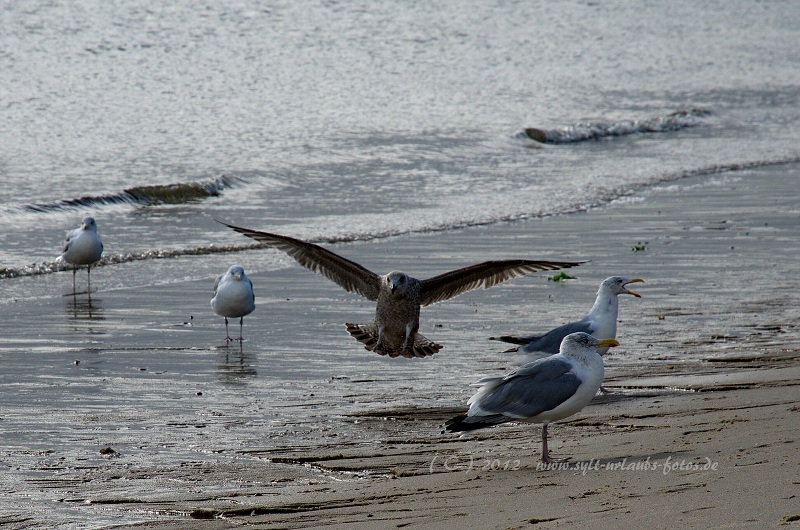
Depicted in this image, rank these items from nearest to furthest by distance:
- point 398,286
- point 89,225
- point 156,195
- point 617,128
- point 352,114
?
point 398,286 → point 89,225 → point 156,195 → point 352,114 → point 617,128

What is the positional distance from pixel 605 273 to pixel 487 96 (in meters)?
19.8

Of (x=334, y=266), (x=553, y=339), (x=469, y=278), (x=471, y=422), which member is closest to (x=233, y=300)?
(x=334, y=266)

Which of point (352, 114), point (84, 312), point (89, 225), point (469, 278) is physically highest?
point (352, 114)

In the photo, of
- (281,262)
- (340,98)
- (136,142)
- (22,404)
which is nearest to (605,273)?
(281,262)

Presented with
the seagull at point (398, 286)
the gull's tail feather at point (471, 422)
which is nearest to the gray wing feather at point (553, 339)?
the seagull at point (398, 286)

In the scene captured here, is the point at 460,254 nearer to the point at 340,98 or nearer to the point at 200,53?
the point at 340,98

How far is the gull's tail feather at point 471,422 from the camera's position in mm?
5371

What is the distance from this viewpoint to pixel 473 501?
4754mm

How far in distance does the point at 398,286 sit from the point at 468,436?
87.4 inches

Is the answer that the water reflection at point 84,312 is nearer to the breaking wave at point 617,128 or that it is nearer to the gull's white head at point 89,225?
the gull's white head at point 89,225

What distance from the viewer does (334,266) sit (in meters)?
8.78

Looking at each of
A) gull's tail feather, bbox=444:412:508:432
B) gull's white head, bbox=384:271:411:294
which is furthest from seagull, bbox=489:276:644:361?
gull's tail feather, bbox=444:412:508:432

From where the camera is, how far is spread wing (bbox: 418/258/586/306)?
8.26 meters

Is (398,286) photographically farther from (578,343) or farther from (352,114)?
(352,114)
